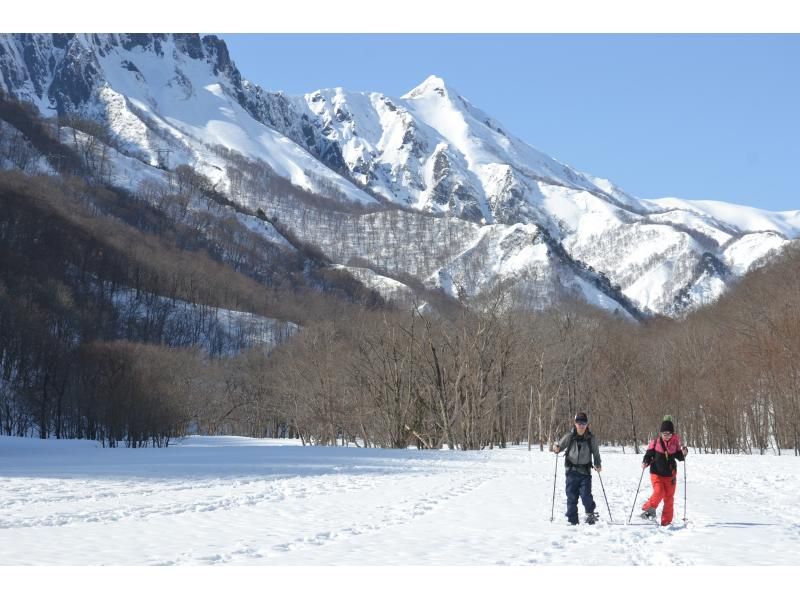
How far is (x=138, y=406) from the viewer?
4938cm

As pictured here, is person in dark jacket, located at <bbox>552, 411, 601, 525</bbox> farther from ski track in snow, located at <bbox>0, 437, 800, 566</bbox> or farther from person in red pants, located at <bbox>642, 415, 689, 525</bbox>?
person in red pants, located at <bbox>642, 415, 689, 525</bbox>

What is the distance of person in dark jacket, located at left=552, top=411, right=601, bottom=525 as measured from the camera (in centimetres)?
1341

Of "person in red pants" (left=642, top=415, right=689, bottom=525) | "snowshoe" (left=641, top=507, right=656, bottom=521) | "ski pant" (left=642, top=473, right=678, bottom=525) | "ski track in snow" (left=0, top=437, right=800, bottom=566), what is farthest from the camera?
"snowshoe" (left=641, top=507, right=656, bottom=521)

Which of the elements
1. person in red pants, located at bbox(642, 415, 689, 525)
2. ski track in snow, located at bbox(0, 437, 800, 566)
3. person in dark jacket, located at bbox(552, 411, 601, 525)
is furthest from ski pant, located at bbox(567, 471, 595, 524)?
person in red pants, located at bbox(642, 415, 689, 525)

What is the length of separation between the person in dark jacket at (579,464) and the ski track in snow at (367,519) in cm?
33

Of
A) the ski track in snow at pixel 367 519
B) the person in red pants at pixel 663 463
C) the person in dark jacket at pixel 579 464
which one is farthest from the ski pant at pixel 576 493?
the person in red pants at pixel 663 463

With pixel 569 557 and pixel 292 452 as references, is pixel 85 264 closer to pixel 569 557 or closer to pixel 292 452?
pixel 292 452

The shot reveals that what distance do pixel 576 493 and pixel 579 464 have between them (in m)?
0.45

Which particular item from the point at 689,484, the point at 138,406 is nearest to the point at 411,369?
the point at 138,406

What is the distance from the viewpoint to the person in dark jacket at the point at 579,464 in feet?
44.0

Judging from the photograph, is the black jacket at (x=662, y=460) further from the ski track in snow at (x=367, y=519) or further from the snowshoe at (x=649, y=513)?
the ski track in snow at (x=367, y=519)

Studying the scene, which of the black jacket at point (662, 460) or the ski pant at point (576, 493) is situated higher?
the black jacket at point (662, 460)

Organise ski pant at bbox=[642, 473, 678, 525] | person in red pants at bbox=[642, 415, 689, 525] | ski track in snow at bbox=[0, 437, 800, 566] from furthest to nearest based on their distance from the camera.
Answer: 1. person in red pants at bbox=[642, 415, 689, 525]
2. ski pant at bbox=[642, 473, 678, 525]
3. ski track in snow at bbox=[0, 437, 800, 566]

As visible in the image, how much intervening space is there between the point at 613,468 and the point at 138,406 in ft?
98.1
